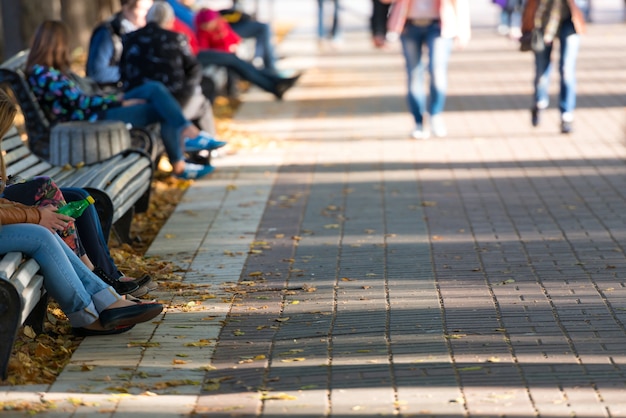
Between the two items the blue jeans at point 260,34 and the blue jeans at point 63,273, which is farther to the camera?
the blue jeans at point 260,34

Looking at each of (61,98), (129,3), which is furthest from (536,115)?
(61,98)

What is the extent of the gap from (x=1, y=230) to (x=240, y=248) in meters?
2.53

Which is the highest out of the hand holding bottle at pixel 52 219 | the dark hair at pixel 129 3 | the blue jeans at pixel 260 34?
the hand holding bottle at pixel 52 219

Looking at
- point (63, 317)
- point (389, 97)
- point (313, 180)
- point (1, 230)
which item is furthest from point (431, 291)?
point (389, 97)

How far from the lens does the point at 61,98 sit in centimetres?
913

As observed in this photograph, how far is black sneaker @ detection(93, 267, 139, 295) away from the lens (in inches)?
237

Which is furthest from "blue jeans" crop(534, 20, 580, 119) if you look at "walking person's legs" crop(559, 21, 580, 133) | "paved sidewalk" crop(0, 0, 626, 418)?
"paved sidewalk" crop(0, 0, 626, 418)

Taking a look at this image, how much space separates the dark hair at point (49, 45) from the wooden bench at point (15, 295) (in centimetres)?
357

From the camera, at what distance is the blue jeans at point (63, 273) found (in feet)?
17.6

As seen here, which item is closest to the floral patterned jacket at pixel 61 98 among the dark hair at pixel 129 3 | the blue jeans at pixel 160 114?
the blue jeans at pixel 160 114

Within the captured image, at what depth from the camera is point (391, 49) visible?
79.4ft

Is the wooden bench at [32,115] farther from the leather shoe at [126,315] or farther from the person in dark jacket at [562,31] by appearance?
the person in dark jacket at [562,31]

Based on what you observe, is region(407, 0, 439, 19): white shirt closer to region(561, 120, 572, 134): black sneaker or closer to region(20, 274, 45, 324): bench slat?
region(561, 120, 572, 134): black sneaker

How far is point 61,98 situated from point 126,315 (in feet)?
12.6
